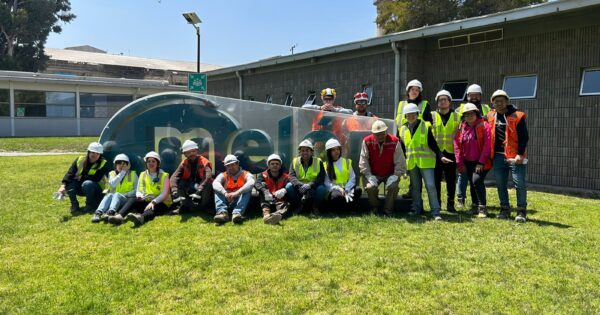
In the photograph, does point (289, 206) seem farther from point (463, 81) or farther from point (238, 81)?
point (238, 81)

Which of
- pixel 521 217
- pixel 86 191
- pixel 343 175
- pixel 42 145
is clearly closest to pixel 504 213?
pixel 521 217

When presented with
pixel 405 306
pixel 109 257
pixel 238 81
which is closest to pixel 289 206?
pixel 109 257

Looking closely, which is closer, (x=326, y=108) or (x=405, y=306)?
(x=405, y=306)

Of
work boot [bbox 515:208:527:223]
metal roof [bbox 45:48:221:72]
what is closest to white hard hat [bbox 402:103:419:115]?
work boot [bbox 515:208:527:223]

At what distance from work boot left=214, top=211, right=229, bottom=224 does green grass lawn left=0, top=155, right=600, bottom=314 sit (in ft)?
0.65

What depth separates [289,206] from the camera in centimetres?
698

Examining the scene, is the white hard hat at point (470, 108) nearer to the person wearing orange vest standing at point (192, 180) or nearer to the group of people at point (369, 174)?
the group of people at point (369, 174)

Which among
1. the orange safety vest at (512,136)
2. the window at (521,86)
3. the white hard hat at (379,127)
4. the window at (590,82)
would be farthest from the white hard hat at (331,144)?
the window at (590,82)

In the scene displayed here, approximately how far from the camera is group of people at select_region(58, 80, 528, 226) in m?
6.58

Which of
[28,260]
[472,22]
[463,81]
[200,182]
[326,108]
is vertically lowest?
[28,260]

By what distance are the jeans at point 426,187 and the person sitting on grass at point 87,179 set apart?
514 cm

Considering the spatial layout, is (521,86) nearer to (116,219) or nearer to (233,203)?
(233,203)

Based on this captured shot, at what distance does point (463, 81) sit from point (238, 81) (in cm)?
1078

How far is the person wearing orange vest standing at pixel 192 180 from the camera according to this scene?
23.1 ft
